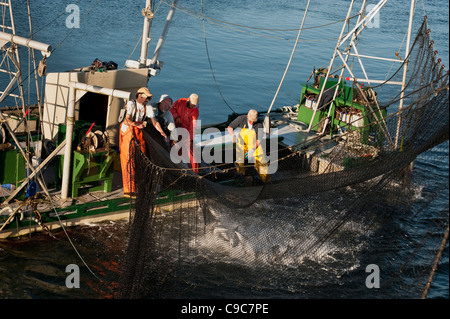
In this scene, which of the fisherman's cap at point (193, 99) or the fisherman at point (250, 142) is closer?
the fisherman's cap at point (193, 99)

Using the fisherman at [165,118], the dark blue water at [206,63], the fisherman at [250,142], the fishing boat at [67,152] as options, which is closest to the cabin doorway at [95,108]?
the fishing boat at [67,152]

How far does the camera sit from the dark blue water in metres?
9.40

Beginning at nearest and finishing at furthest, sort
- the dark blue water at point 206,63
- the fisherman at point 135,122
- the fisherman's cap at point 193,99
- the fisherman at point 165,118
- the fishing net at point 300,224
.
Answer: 1. the fishing net at point 300,224
2. the dark blue water at point 206,63
3. the fisherman at point 135,122
4. the fisherman at point 165,118
5. the fisherman's cap at point 193,99

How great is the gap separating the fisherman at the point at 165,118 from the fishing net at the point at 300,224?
37 centimetres

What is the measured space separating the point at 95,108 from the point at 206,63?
16380 mm

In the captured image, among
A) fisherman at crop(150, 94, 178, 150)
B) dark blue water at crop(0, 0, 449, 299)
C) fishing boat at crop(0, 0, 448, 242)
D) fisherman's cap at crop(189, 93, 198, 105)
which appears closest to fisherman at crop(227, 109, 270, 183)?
fishing boat at crop(0, 0, 448, 242)

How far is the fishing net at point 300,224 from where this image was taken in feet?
25.3

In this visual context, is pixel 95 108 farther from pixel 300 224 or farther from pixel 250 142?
pixel 300 224

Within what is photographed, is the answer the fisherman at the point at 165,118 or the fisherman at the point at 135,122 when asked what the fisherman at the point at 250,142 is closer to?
the fisherman at the point at 165,118

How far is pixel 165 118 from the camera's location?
407 inches

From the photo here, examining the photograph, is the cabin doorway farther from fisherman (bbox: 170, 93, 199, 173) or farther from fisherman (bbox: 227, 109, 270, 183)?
fisherman (bbox: 227, 109, 270, 183)

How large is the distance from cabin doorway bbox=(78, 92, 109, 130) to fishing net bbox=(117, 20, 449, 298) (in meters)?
1.68

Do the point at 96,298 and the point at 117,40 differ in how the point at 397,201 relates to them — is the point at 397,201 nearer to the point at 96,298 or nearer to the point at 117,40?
the point at 96,298

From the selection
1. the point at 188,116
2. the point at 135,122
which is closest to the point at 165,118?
the point at 188,116
